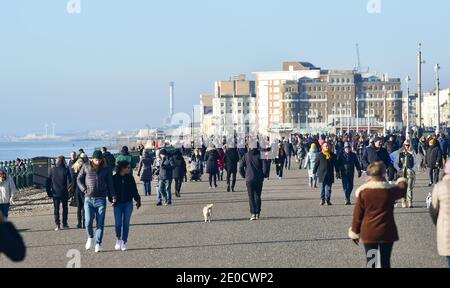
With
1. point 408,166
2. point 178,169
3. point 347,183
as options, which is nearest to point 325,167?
point 347,183

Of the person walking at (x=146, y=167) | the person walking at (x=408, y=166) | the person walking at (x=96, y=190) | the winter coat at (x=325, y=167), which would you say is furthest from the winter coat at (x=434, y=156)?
the person walking at (x=96, y=190)

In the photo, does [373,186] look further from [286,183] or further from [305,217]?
[286,183]

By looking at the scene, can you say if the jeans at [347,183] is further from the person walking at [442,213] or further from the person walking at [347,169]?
the person walking at [442,213]

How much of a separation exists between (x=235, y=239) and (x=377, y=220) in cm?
661

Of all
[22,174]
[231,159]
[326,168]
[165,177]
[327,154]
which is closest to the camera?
[326,168]

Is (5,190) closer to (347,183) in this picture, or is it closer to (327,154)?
(327,154)

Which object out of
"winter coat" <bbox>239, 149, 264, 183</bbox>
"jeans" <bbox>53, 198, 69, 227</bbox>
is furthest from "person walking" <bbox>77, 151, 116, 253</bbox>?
"winter coat" <bbox>239, 149, 264, 183</bbox>

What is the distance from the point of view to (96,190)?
16375 mm

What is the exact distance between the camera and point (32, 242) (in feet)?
58.8

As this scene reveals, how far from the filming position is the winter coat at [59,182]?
20.4 m

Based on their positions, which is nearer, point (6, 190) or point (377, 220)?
point (377, 220)

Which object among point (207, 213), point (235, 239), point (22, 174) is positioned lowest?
point (22, 174)
